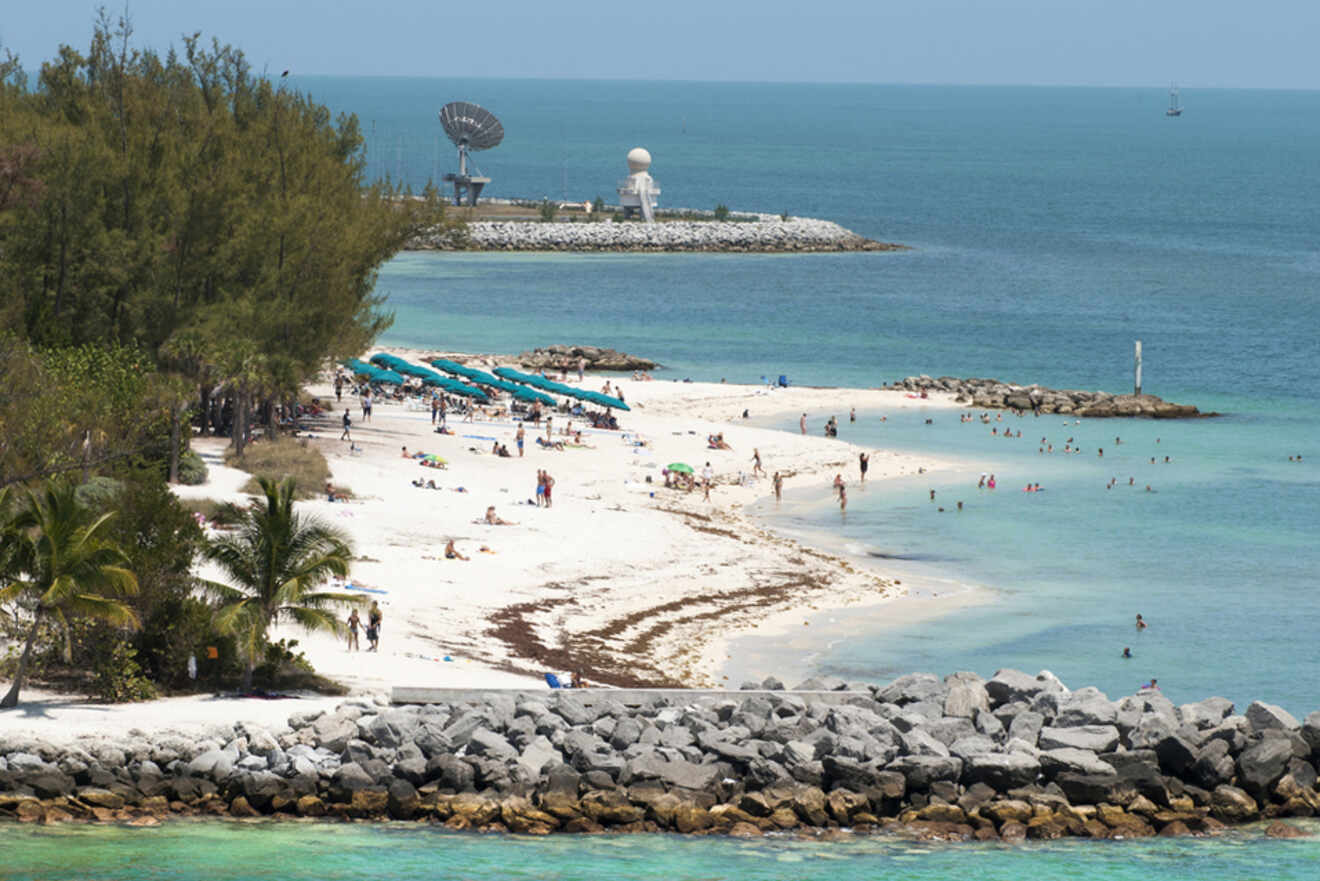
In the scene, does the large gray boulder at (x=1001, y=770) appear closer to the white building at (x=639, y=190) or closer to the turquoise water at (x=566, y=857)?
the turquoise water at (x=566, y=857)

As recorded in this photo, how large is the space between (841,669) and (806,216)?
485 feet

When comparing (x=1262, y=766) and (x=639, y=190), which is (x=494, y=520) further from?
(x=639, y=190)

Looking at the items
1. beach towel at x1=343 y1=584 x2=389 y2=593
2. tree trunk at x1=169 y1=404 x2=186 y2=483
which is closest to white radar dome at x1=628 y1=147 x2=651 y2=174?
tree trunk at x1=169 y1=404 x2=186 y2=483

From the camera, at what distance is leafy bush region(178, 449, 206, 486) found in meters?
45.7

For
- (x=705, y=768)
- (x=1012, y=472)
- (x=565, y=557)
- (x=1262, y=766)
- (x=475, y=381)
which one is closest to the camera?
(x=705, y=768)

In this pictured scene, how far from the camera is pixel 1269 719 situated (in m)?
32.0

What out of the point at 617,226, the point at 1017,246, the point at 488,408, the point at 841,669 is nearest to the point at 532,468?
the point at 488,408

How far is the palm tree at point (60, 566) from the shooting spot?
2897 cm

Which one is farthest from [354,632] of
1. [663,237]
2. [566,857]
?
[663,237]

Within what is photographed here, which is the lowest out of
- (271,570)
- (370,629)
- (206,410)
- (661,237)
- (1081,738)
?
(1081,738)

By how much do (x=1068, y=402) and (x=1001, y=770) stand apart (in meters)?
52.0

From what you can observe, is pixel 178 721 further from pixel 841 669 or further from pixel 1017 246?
pixel 1017 246

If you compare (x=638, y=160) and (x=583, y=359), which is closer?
(x=583, y=359)

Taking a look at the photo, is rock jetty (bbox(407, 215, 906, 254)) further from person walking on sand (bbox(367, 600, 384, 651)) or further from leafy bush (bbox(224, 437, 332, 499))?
person walking on sand (bbox(367, 600, 384, 651))
